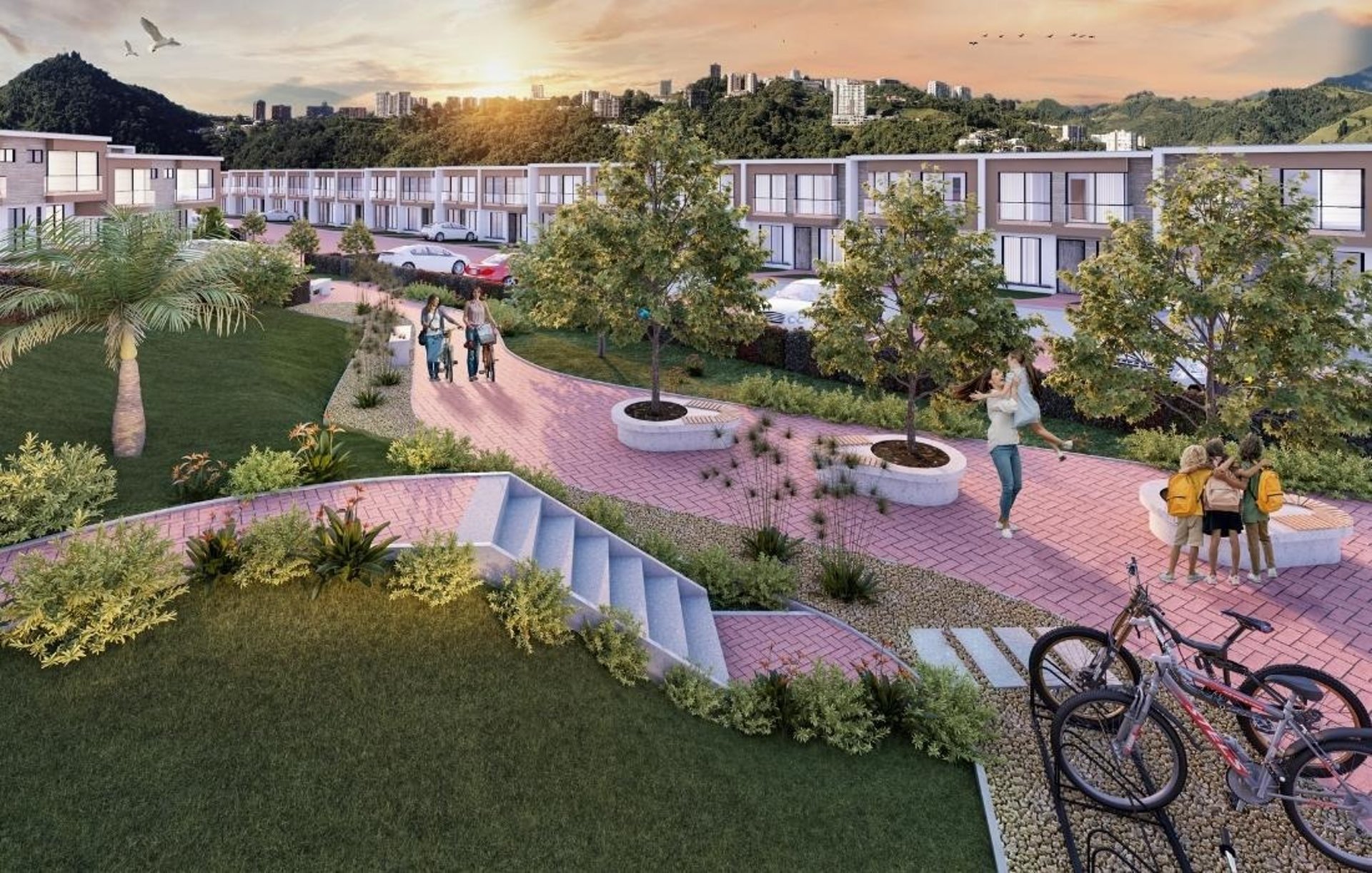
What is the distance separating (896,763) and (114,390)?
14.5 metres

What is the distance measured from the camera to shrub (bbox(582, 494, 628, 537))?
11.2m

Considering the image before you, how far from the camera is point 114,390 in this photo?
49.2ft

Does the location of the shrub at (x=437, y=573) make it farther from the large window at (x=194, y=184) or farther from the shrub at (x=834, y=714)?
the large window at (x=194, y=184)

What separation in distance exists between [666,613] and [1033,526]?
21.3ft

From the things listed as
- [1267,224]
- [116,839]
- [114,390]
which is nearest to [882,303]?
[1267,224]

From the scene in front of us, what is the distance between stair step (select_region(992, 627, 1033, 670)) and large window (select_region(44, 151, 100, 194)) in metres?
50.3

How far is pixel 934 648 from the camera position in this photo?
929cm

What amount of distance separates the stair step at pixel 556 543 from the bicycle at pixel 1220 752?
4907mm

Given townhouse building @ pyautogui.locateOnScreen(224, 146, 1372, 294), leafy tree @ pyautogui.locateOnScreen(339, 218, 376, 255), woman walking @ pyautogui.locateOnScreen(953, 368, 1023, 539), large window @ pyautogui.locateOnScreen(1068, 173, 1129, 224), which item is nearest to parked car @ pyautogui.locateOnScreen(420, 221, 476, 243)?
townhouse building @ pyautogui.locateOnScreen(224, 146, 1372, 294)

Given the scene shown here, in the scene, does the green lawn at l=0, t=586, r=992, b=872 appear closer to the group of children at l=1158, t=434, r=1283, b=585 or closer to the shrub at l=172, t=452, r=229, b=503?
the shrub at l=172, t=452, r=229, b=503

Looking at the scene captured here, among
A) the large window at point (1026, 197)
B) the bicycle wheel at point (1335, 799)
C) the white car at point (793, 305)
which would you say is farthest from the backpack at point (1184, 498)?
the large window at point (1026, 197)

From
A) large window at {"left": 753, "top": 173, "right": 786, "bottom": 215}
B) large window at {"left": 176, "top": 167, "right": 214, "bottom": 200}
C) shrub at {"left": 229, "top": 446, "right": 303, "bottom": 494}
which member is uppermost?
large window at {"left": 176, "top": 167, "right": 214, "bottom": 200}

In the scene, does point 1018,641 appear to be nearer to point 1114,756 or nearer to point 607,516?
point 1114,756

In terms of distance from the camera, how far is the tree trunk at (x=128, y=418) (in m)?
11.8
